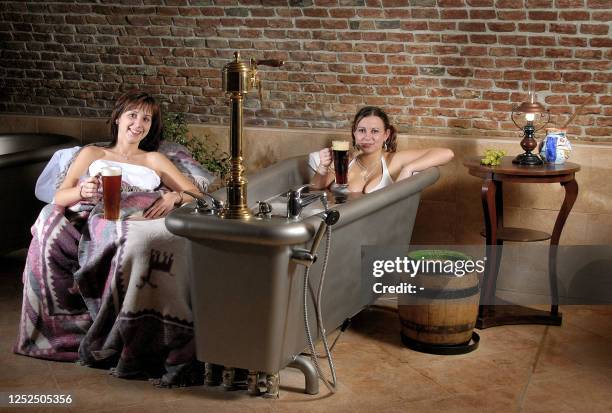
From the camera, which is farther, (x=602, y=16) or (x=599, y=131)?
(x=599, y=131)

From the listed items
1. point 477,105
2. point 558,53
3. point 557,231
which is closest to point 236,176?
point 557,231

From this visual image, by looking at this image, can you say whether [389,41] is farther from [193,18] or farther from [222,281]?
[222,281]

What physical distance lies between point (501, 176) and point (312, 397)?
150 cm

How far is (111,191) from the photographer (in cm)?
383

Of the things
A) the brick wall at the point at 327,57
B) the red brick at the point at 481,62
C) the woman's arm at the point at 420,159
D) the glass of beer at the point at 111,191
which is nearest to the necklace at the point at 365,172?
the woman's arm at the point at 420,159

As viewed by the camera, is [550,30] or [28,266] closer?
[28,266]

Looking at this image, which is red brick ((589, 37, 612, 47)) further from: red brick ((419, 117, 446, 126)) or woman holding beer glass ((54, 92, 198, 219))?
woman holding beer glass ((54, 92, 198, 219))

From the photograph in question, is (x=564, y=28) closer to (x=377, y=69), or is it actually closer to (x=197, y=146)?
(x=377, y=69)

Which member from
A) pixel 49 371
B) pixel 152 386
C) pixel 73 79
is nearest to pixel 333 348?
pixel 152 386

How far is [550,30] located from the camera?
4695mm

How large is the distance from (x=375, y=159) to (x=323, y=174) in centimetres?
28

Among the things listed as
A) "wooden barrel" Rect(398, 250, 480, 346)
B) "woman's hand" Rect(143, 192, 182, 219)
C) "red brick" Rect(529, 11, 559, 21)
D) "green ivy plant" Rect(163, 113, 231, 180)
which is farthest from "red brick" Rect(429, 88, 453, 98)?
"woman's hand" Rect(143, 192, 182, 219)

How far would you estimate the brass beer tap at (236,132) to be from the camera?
3.44 meters

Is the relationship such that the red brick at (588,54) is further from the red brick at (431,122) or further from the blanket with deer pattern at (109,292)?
the blanket with deer pattern at (109,292)
